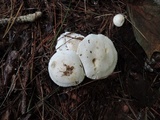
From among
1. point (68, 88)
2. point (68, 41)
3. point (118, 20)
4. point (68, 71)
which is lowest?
point (68, 88)

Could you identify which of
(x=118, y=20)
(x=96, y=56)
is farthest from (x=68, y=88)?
(x=118, y=20)

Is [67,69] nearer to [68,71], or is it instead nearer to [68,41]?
[68,71]

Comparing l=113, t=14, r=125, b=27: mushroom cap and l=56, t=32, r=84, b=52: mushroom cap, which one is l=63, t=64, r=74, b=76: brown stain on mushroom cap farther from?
l=113, t=14, r=125, b=27: mushroom cap

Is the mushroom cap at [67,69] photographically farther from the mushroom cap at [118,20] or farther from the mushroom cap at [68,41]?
the mushroom cap at [118,20]

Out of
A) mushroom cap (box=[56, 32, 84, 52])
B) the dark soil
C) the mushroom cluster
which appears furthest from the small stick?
the mushroom cluster

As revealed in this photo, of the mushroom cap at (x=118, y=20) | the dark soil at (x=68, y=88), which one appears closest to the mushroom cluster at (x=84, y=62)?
the dark soil at (x=68, y=88)

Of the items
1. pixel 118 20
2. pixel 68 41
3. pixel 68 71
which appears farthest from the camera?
pixel 118 20
